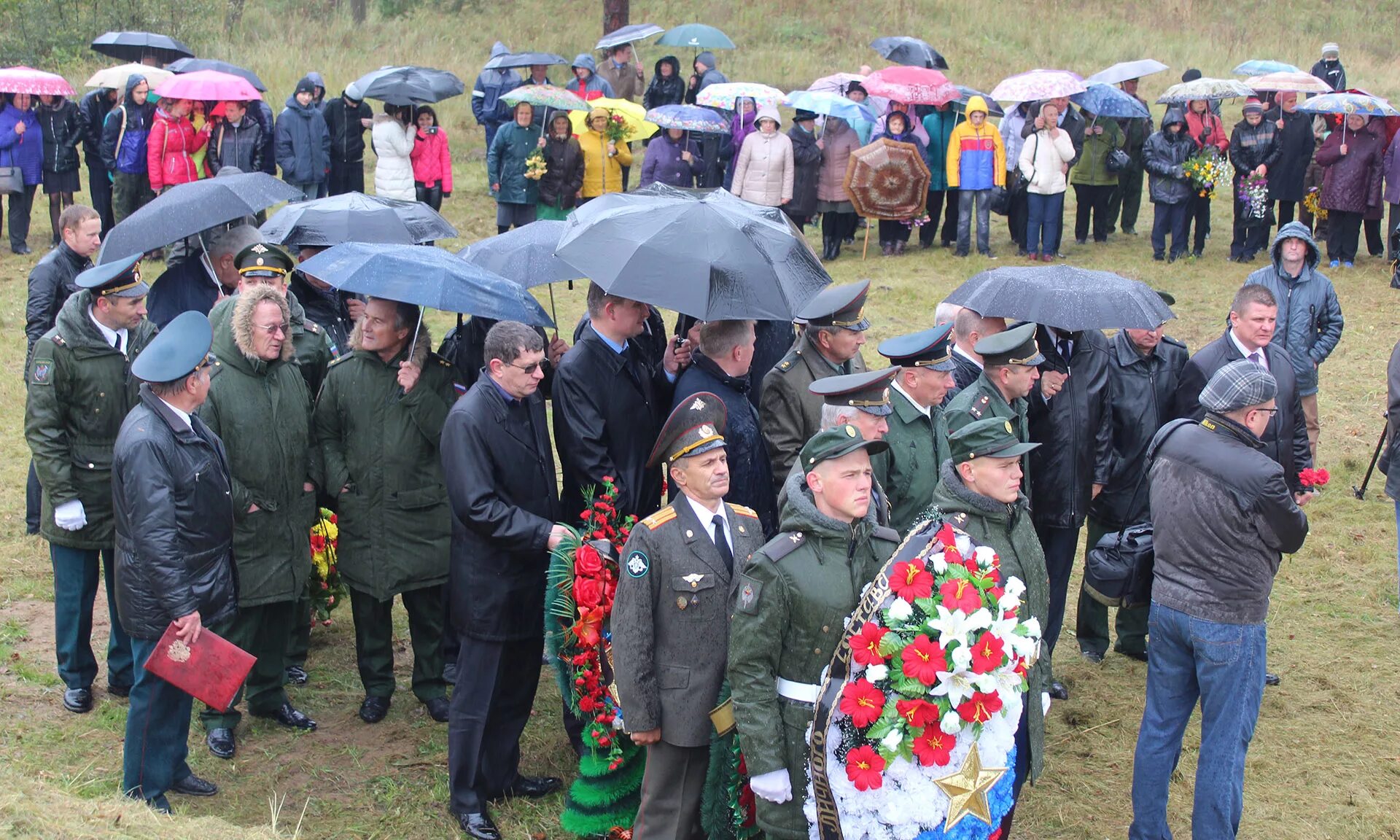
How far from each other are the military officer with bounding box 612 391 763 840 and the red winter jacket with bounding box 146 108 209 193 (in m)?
11.0

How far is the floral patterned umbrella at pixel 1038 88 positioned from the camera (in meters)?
14.6

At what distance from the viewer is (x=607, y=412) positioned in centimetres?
591

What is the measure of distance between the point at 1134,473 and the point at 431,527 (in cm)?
375

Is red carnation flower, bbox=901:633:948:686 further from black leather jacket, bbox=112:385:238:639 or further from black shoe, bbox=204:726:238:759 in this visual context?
black shoe, bbox=204:726:238:759

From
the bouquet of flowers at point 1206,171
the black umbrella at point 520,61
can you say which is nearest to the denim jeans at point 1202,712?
the bouquet of flowers at point 1206,171

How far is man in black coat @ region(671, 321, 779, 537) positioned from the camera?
5.73 meters

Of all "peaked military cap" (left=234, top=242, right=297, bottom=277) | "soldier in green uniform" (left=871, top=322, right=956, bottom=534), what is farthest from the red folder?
"soldier in green uniform" (left=871, top=322, right=956, bottom=534)

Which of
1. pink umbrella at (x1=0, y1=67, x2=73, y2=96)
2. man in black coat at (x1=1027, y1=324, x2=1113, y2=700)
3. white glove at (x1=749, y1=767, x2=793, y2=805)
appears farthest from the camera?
pink umbrella at (x1=0, y1=67, x2=73, y2=96)

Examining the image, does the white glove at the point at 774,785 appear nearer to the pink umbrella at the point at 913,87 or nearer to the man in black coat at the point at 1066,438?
the man in black coat at the point at 1066,438

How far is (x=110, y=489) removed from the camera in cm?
625

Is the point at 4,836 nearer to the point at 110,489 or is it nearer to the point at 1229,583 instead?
the point at 110,489

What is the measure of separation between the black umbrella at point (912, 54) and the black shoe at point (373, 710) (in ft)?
50.3

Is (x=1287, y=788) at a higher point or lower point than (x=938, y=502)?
lower

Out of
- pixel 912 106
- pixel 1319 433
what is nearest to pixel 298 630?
pixel 1319 433
